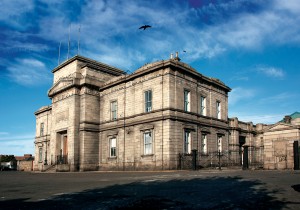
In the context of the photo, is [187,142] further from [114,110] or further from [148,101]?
[114,110]

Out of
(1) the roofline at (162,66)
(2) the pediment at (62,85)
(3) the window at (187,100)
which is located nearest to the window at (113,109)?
(1) the roofline at (162,66)

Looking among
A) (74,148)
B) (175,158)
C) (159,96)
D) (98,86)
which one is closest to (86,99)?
(98,86)

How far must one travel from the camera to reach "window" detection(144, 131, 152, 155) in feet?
84.9

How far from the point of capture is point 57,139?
33344 mm

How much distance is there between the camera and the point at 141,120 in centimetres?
2675

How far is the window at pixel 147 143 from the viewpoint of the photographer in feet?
84.9

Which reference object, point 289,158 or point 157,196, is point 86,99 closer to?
point 289,158

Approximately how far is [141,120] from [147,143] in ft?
7.18

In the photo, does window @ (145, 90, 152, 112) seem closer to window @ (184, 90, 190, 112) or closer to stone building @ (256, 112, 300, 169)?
window @ (184, 90, 190, 112)

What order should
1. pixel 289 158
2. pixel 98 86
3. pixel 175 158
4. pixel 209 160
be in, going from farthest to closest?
1. pixel 98 86
2. pixel 209 160
3. pixel 175 158
4. pixel 289 158

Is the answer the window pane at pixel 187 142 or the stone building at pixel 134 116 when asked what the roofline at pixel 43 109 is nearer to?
the stone building at pixel 134 116

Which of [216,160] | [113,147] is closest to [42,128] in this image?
[113,147]

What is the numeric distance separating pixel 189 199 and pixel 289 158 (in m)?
15.0

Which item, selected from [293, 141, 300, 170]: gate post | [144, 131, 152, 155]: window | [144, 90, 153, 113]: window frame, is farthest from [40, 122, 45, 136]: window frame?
[293, 141, 300, 170]: gate post
